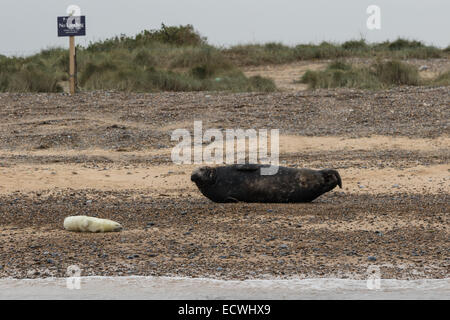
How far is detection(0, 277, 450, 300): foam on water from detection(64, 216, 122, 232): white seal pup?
1.29 m

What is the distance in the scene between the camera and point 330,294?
15.5 ft

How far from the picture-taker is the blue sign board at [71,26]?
15047mm

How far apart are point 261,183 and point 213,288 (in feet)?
8.29

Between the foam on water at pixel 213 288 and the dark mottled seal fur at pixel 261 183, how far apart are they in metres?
2.29

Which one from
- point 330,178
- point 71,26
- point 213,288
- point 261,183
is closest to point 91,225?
point 261,183

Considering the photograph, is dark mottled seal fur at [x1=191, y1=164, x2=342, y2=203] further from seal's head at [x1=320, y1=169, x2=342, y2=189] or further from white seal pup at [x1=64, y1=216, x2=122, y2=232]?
white seal pup at [x1=64, y1=216, x2=122, y2=232]

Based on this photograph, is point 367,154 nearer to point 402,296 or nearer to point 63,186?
point 63,186

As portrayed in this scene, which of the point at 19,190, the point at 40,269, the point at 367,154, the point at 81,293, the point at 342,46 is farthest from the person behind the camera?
the point at 342,46

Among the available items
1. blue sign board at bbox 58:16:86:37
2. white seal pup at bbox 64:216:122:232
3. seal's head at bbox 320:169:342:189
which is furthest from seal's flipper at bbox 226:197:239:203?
blue sign board at bbox 58:16:86:37

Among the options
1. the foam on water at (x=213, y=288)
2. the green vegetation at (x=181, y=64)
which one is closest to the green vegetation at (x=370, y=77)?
the green vegetation at (x=181, y=64)

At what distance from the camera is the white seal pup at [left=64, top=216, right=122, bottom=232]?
21.1 feet

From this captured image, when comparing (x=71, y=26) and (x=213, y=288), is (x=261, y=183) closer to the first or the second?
(x=213, y=288)
